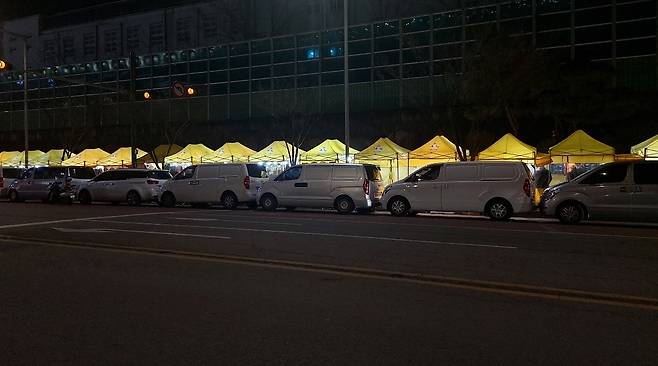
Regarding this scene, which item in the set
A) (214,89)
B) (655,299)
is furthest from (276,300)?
(214,89)

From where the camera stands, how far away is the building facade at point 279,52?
107 ft

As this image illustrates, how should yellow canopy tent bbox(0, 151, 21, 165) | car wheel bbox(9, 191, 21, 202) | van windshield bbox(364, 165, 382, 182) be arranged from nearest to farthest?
van windshield bbox(364, 165, 382, 182), car wheel bbox(9, 191, 21, 202), yellow canopy tent bbox(0, 151, 21, 165)

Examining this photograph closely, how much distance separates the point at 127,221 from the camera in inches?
637

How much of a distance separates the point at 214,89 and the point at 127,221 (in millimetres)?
29999

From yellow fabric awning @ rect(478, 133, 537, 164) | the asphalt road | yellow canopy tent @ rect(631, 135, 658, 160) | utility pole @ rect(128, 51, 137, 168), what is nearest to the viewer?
the asphalt road

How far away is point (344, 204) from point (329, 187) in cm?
78

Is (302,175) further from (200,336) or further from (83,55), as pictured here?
(83,55)

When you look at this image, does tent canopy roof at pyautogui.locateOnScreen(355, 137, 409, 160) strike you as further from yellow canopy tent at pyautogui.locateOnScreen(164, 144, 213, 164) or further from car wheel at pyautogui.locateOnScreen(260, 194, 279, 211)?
yellow canopy tent at pyautogui.locateOnScreen(164, 144, 213, 164)

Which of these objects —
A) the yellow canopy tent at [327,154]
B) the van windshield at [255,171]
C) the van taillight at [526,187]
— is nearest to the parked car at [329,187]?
the van windshield at [255,171]

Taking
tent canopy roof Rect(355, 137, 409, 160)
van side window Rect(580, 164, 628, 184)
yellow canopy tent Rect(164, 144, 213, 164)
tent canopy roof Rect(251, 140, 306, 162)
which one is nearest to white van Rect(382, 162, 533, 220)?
van side window Rect(580, 164, 628, 184)

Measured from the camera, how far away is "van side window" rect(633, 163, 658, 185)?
14.8 meters

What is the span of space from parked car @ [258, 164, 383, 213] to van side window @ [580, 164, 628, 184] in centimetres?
687

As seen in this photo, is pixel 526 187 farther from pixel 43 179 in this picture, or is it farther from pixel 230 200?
pixel 43 179

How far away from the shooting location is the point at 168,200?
76.8 feet
